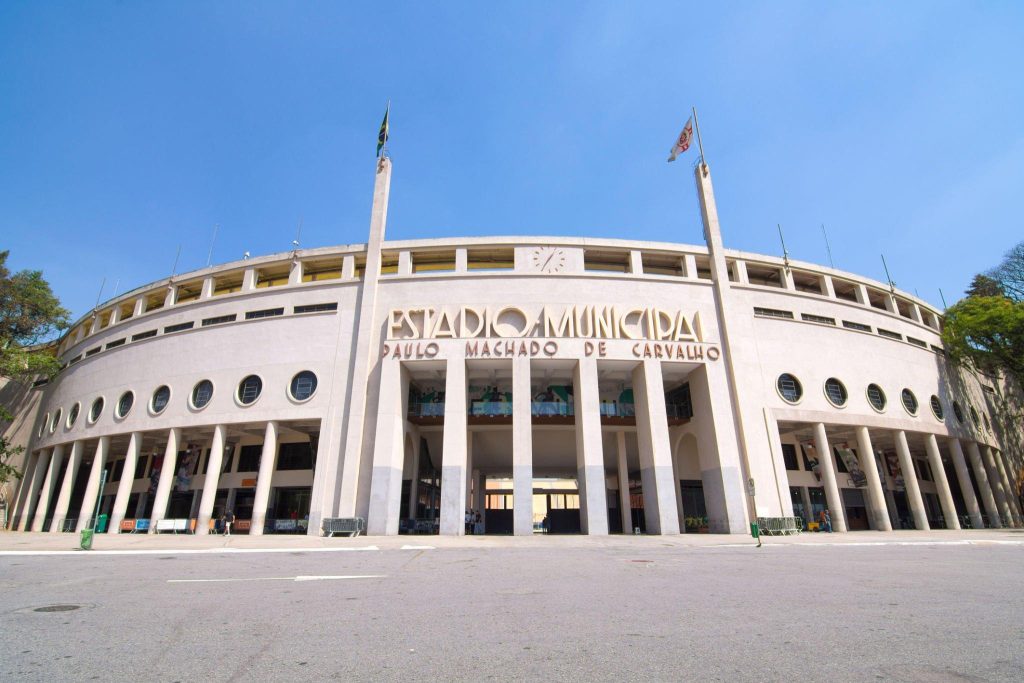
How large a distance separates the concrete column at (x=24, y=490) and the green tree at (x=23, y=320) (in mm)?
2330

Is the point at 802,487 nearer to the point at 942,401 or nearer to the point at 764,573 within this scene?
the point at 942,401

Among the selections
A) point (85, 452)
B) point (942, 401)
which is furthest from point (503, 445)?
point (85, 452)

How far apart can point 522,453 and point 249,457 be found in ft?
75.5

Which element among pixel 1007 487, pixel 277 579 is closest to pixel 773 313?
pixel 1007 487

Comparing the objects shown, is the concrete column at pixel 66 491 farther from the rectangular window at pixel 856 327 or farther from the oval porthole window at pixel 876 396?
the rectangular window at pixel 856 327

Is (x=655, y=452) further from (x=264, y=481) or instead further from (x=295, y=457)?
(x=295, y=457)

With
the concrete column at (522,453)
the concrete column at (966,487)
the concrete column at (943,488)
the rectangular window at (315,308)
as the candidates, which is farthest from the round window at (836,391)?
the rectangular window at (315,308)

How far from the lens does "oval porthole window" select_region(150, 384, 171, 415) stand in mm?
34000

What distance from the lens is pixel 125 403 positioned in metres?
35.8

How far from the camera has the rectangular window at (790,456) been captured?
123 ft

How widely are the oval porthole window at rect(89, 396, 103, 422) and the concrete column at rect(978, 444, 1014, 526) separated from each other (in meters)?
71.4

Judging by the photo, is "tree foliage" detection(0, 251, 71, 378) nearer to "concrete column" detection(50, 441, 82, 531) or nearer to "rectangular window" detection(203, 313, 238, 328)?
"concrete column" detection(50, 441, 82, 531)

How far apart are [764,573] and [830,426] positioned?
28466 mm

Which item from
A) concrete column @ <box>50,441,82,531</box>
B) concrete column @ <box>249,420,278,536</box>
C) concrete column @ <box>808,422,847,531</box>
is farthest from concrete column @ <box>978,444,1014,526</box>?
concrete column @ <box>50,441,82,531</box>
